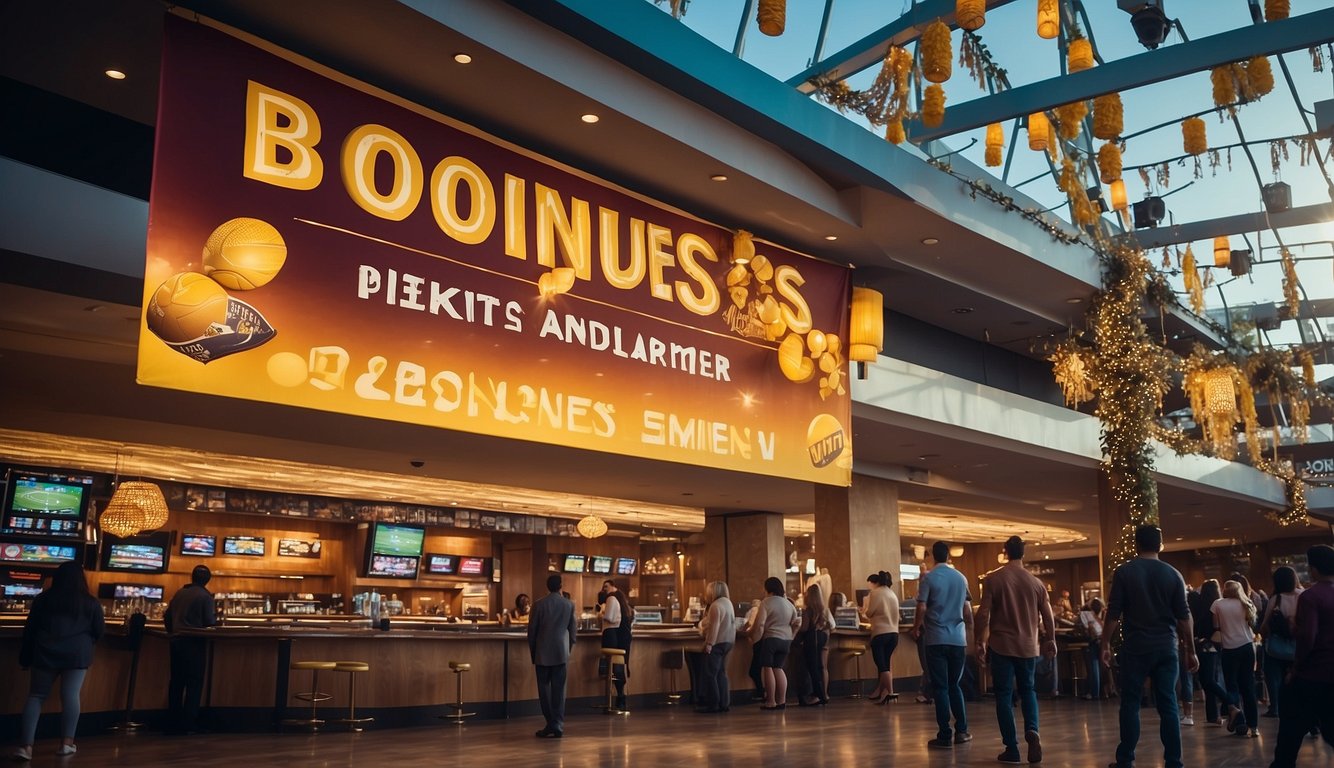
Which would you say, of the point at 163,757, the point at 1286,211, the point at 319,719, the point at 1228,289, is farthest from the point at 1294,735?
the point at 1228,289

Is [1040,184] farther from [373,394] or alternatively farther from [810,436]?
[373,394]

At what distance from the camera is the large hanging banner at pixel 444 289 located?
23.4 feet

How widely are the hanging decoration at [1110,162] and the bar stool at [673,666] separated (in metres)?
7.11

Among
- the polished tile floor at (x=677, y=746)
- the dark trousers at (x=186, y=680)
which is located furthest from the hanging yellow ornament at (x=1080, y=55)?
the dark trousers at (x=186, y=680)

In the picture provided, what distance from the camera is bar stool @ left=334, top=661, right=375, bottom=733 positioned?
379 inches

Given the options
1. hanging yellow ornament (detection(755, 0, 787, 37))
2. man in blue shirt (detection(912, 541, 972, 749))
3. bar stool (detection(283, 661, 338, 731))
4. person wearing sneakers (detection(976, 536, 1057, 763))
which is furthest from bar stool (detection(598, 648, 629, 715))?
hanging yellow ornament (detection(755, 0, 787, 37))

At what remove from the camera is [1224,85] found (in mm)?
9781

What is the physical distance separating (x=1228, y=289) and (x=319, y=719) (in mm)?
18927

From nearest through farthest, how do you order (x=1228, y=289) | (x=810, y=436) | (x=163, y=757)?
(x=163, y=757)
(x=810, y=436)
(x=1228, y=289)

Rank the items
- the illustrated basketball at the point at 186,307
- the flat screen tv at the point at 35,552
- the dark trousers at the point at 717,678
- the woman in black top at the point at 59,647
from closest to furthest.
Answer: the illustrated basketball at the point at 186,307 < the woman in black top at the point at 59,647 < the dark trousers at the point at 717,678 < the flat screen tv at the point at 35,552

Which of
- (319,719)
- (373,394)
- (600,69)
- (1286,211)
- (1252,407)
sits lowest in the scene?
(319,719)

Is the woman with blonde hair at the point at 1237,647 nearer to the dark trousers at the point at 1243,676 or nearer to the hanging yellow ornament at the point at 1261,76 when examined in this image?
the dark trousers at the point at 1243,676

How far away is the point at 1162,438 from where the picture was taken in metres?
16.7

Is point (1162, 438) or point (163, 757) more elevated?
point (1162, 438)
